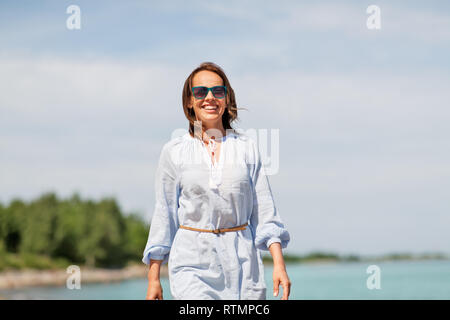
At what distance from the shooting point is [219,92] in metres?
3.58

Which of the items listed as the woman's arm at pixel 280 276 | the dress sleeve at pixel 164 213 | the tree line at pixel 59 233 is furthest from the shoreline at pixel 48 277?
the woman's arm at pixel 280 276

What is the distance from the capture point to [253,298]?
3.41m

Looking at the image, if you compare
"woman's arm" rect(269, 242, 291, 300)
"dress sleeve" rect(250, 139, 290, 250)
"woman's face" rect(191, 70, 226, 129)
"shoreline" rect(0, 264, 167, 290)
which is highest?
"woman's face" rect(191, 70, 226, 129)

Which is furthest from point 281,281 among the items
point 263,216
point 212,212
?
point 212,212

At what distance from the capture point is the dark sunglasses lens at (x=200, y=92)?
357 cm

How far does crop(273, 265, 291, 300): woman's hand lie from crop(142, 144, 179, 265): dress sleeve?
25.6 inches

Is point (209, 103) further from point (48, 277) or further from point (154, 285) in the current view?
point (48, 277)

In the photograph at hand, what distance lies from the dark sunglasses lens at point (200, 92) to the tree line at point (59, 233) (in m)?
56.2

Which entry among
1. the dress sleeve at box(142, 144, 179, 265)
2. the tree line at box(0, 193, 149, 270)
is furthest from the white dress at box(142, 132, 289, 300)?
the tree line at box(0, 193, 149, 270)

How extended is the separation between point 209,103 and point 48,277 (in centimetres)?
6254

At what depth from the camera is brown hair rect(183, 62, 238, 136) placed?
3.62 meters

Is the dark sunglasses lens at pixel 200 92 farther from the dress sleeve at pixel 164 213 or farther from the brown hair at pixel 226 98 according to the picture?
the dress sleeve at pixel 164 213

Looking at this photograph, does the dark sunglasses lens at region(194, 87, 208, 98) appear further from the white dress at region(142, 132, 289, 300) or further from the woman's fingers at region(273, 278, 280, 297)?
the woman's fingers at region(273, 278, 280, 297)

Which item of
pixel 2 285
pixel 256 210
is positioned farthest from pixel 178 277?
pixel 2 285
